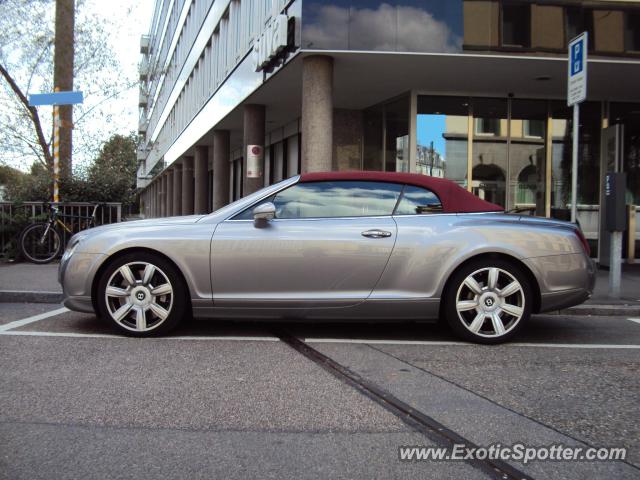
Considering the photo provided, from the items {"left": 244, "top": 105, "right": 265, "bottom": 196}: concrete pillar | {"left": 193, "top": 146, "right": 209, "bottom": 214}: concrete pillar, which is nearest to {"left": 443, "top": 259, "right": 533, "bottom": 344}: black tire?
{"left": 244, "top": 105, "right": 265, "bottom": 196}: concrete pillar

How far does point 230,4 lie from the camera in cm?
1805

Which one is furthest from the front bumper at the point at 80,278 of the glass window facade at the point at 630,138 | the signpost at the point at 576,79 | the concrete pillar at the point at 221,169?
the concrete pillar at the point at 221,169

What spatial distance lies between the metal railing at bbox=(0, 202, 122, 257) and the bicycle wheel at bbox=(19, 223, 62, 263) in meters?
0.23

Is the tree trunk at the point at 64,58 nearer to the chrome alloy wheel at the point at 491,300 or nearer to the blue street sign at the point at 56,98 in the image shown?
the blue street sign at the point at 56,98

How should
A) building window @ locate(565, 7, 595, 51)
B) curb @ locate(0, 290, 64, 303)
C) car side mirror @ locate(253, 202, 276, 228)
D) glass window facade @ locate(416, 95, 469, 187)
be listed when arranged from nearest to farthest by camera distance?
car side mirror @ locate(253, 202, 276, 228)
curb @ locate(0, 290, 64, 303)
building window @ locate(565, 7, 595, 51)
glass window facade @ locate(416, 95, 469, 187)

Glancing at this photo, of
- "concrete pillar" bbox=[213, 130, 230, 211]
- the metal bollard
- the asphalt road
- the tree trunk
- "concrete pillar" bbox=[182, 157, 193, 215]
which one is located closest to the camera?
the asphalt road

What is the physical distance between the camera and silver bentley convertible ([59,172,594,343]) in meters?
5.02

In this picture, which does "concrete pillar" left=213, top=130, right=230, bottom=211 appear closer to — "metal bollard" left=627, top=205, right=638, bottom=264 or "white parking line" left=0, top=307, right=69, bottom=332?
"metal bollard" left=627, top=205, right=638, bottom=264

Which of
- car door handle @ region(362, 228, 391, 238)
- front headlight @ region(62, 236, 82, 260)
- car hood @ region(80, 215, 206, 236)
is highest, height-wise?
car hood @ region(80, 215, 206, 236)

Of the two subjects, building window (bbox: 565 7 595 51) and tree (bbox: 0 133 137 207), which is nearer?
building window (bbox: 565 7 595 51)

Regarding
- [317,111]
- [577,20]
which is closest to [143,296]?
[317,111]

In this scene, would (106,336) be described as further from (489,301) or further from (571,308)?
(571,308)

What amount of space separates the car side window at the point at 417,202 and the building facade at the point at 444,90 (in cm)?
570

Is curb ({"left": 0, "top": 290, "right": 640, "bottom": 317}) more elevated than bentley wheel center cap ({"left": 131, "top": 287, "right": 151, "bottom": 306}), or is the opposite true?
bentley wheel center cap ({"left": 131, "top": 287, "right": 151, "bottom": 306})
